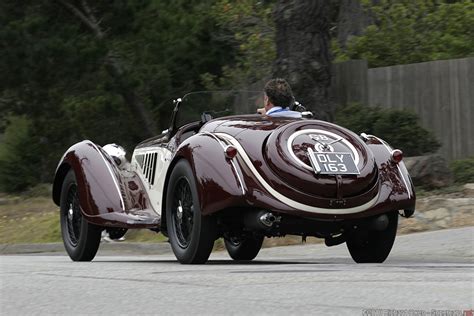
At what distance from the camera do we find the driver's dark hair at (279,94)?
10.3 meters

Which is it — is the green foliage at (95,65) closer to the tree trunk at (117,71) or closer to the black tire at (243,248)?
the tree trunk at (117,71)

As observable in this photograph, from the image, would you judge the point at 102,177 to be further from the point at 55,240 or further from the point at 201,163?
the point at 55,240

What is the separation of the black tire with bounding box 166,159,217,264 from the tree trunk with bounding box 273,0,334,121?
578cm

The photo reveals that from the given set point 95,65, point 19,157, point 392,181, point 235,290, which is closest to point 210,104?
point 392,181

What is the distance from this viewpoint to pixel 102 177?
10977mm

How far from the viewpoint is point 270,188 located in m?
9.01

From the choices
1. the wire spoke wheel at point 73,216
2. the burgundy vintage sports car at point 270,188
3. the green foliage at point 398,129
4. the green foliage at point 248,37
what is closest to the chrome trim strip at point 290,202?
the burgundy vintage sports car at point 270,188

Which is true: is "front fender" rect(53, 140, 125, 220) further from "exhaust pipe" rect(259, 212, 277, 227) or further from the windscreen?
"exhaust pipe" rect(259, 212, 277, 227)

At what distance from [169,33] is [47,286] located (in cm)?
1918

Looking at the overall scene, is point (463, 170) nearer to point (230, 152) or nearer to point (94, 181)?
point (94, 181)

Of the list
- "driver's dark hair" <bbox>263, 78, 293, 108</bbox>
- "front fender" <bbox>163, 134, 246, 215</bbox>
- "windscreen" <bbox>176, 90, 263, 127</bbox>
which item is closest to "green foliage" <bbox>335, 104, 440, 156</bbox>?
"windscreen" <bbox>176, 90, 263, 127</bbox>

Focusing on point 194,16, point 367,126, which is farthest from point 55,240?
point 194,16

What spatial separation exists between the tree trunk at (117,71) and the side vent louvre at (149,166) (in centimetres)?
1436

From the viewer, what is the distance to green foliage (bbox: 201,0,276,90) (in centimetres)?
2297
